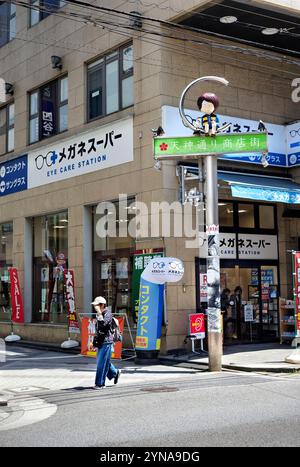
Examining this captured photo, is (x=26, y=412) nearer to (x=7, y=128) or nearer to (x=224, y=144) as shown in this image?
(x=224, y=144)

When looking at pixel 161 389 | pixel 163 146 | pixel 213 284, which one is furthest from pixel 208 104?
pixel 161 389

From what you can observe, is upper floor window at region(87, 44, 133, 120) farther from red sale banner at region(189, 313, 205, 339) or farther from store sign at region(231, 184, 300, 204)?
red sale banner at region(189, 313, 205, 339)

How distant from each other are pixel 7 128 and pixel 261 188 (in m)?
A: 11.7

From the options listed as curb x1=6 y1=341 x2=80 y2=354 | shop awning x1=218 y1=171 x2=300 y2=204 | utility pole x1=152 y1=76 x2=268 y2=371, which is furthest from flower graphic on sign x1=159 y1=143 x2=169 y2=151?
curb x1=6 y1=341 x2=80 y2=354

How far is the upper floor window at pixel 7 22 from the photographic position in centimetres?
2283

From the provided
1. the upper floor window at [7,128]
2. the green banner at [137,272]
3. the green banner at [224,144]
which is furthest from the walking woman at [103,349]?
the upper floor window at [7,128]

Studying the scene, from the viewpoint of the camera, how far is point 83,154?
60.5 feet

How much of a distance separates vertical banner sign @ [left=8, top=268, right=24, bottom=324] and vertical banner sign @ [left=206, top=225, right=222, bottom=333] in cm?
907

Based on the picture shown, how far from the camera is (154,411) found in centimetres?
876

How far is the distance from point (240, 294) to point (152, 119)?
18.4ft

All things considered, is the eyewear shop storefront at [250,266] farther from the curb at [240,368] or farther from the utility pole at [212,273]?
the curb at [240,368]

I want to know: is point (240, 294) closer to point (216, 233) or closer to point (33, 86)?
point (216, 233)
